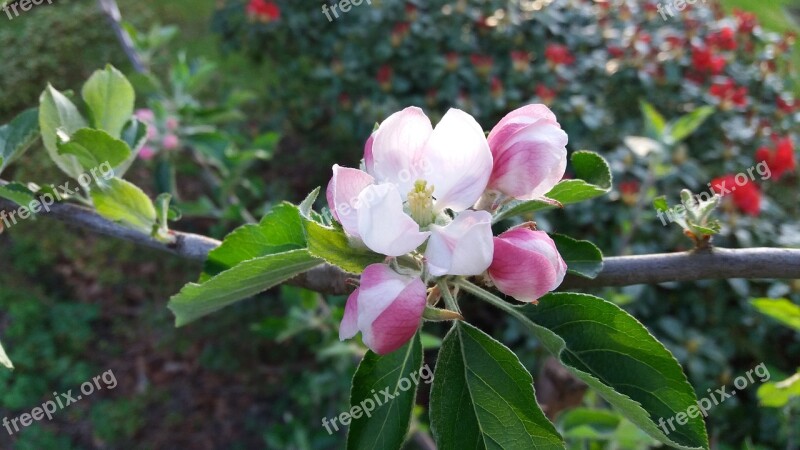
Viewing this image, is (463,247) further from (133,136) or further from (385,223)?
(133,136)

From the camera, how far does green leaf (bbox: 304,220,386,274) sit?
0.54 meters

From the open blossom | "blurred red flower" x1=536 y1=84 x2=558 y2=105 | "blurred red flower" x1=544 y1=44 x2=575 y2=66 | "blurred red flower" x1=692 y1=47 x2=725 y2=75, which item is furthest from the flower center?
"blurred red flower" x1=692 y1=47 x2=725 y2=75

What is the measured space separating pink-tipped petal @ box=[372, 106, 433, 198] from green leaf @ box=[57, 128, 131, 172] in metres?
0.40

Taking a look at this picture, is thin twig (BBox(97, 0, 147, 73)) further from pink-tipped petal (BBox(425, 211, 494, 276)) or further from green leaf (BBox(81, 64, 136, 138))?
pink-tipped petal (BBox(425, 211, 494, 276))

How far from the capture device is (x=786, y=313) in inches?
46.5

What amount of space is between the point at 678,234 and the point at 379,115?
1.27m

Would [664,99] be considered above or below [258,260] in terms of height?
below

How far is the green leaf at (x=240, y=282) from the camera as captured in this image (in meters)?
0.61

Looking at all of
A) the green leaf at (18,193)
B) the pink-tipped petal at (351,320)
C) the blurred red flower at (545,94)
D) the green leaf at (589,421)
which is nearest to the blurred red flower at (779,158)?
the blurred red flower at (545,94)

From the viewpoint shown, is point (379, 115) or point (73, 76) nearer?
point (379, 115)

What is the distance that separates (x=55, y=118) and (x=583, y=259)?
0.74 m

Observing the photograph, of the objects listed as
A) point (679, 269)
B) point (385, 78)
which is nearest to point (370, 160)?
point (679, 269)

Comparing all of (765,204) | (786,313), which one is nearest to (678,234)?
(765,204)

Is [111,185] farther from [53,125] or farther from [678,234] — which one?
[678,234]
